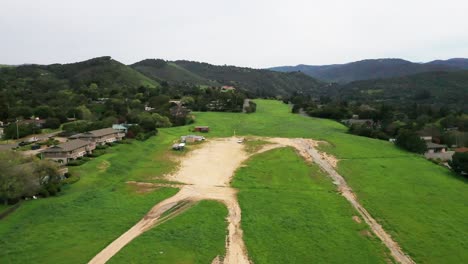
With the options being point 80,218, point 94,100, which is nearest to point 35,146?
point 80,218

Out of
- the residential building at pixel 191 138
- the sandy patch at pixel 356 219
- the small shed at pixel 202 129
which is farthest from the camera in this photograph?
the small shed at pixel 202 129

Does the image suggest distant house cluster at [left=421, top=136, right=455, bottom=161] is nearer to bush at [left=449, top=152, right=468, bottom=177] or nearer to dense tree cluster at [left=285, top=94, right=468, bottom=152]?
dense tree cluster at [left=285, top=94, right=468, bottom=152]

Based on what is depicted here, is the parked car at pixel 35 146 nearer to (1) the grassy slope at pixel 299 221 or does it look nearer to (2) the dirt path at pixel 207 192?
(2) the dirt path at pixel 207 192

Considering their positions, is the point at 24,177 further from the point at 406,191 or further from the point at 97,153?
the point at 406,191

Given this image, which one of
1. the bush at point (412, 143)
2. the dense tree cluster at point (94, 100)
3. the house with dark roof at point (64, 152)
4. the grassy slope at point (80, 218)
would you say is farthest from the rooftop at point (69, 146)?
the bush at point (412, 143)

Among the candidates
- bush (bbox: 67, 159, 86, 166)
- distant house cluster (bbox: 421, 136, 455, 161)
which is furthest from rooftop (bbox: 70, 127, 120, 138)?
distant house cluster (bbox: 421, 136, 455, 161)

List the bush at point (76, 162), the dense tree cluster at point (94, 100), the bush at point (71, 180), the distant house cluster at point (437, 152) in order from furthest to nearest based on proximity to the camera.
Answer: the dense tree cluster at point (94, 100) < the distant house cluster at point (437, 152) < the bush at point (76, 162) < the bush at point (71, 180)

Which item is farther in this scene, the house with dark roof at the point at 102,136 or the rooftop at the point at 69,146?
the house with dark roof at the point at 102,136
